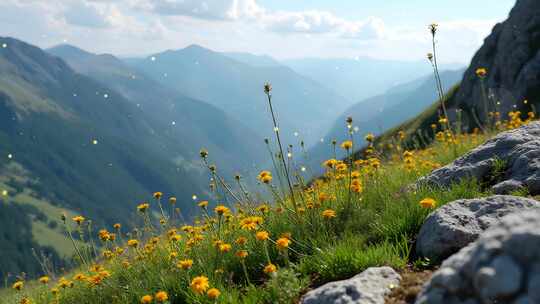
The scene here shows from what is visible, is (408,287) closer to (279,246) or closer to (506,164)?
(279,246)

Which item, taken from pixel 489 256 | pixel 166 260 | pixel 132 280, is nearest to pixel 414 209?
pixel 489 256

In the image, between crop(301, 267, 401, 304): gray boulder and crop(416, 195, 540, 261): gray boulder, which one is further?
crop(416, 195, 540, 261): gray boulder

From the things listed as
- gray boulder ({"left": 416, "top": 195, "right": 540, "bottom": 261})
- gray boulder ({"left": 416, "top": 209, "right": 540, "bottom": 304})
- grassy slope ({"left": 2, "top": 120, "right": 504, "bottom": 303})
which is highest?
gray boulder ({"left": 416, "top": 209, "right": 540, "bottom": 304})

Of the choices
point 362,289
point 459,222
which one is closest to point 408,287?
point 362,289

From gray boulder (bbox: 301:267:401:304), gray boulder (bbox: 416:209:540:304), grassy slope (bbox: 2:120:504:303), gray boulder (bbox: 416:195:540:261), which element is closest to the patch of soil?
gray boulder (bbox: 301:267:401:304)

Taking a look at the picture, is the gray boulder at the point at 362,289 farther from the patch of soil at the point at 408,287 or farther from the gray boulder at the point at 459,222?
the gray boulder at the point at 459,222

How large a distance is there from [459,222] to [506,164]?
227 centimetres

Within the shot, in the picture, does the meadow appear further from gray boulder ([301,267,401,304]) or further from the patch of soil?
gray boulder ([301,267,401,304])

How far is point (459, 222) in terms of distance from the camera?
16.0 feet

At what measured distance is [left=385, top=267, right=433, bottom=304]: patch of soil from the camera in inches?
153

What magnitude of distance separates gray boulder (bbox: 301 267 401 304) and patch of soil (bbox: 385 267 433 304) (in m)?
0.05

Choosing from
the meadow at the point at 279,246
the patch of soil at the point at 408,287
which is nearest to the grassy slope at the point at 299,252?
the meadow at the point at 279,246

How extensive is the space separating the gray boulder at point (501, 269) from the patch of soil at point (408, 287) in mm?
930

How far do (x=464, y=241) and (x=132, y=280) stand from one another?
4.33 meters
